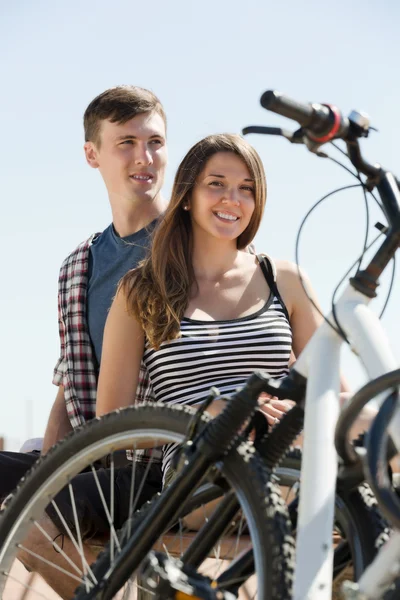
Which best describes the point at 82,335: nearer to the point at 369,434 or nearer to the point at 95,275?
the point at 95,275

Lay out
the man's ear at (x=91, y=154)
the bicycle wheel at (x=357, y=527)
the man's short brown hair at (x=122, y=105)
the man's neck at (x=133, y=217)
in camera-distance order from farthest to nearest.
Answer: the man's ear at (x=91, y=154)
the man's short brown hair at (x=122, y=105)
the man's neck at (x=133, y=217)
the bicycle wheel at (x=357, y=527)

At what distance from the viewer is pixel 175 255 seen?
2955 mm

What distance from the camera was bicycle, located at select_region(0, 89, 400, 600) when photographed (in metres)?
1.61

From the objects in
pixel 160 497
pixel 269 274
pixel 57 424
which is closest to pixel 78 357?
pixel 57 424

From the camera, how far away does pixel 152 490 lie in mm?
2891

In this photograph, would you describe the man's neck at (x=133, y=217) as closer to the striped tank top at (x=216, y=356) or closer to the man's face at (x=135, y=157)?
the man's face at (x=135, y=157)

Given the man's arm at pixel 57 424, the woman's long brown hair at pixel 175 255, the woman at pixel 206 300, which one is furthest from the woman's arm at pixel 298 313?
Result: the man's arm at pixel 57 424

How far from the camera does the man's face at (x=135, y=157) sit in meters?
3.58

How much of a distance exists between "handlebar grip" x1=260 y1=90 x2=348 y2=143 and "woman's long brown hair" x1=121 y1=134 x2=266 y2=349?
3.97ft

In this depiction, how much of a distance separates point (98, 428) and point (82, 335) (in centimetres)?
141

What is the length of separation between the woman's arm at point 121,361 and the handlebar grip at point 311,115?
52.0 inches

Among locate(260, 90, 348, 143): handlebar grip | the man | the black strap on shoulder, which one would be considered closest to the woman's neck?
the black strap on shoulder

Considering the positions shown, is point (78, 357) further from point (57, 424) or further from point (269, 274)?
point (269, 274)

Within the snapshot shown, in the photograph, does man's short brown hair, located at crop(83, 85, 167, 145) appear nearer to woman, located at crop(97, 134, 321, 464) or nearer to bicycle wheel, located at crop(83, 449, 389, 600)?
woman, located at crop(97, 134, 321, 464)
